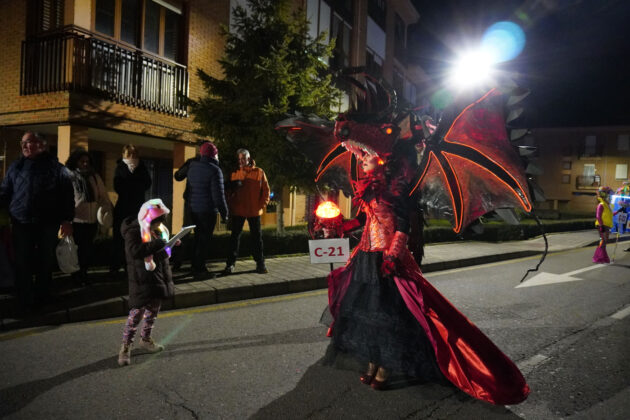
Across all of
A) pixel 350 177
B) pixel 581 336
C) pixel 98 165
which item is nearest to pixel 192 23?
pixel 98 165

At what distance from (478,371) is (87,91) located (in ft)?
33.4

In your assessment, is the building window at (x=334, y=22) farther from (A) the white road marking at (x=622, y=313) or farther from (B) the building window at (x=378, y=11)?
(A) the white road marking at (x=622, y=313)

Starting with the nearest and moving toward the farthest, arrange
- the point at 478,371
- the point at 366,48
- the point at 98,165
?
the point at 478,371 < the point at 98,165 < the point at 366,48

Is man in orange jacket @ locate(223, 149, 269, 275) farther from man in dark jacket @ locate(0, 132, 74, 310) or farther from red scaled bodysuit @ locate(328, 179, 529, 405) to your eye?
red scaled bodysuit @ locate(328, 179, 529, 405)

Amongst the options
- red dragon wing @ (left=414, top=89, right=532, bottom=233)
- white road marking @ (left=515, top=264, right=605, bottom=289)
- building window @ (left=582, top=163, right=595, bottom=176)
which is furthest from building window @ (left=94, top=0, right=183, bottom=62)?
building window @ (left=582, top=163, right=595, bottom=176)

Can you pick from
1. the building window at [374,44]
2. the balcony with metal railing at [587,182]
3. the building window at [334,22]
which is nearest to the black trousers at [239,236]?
the building window at [334,22]

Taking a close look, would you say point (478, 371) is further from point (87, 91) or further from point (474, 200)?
point (87, 91)

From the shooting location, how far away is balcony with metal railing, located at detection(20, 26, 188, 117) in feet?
32.4

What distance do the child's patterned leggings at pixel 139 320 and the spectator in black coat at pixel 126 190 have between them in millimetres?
2957

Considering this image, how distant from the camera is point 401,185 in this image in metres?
3.34

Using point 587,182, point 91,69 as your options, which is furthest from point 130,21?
point 587,182

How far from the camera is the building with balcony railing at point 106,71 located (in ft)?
32.6

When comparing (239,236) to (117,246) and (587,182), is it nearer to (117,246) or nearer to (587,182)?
(117,246)

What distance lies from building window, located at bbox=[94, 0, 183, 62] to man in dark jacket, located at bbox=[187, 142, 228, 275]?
6.35m
